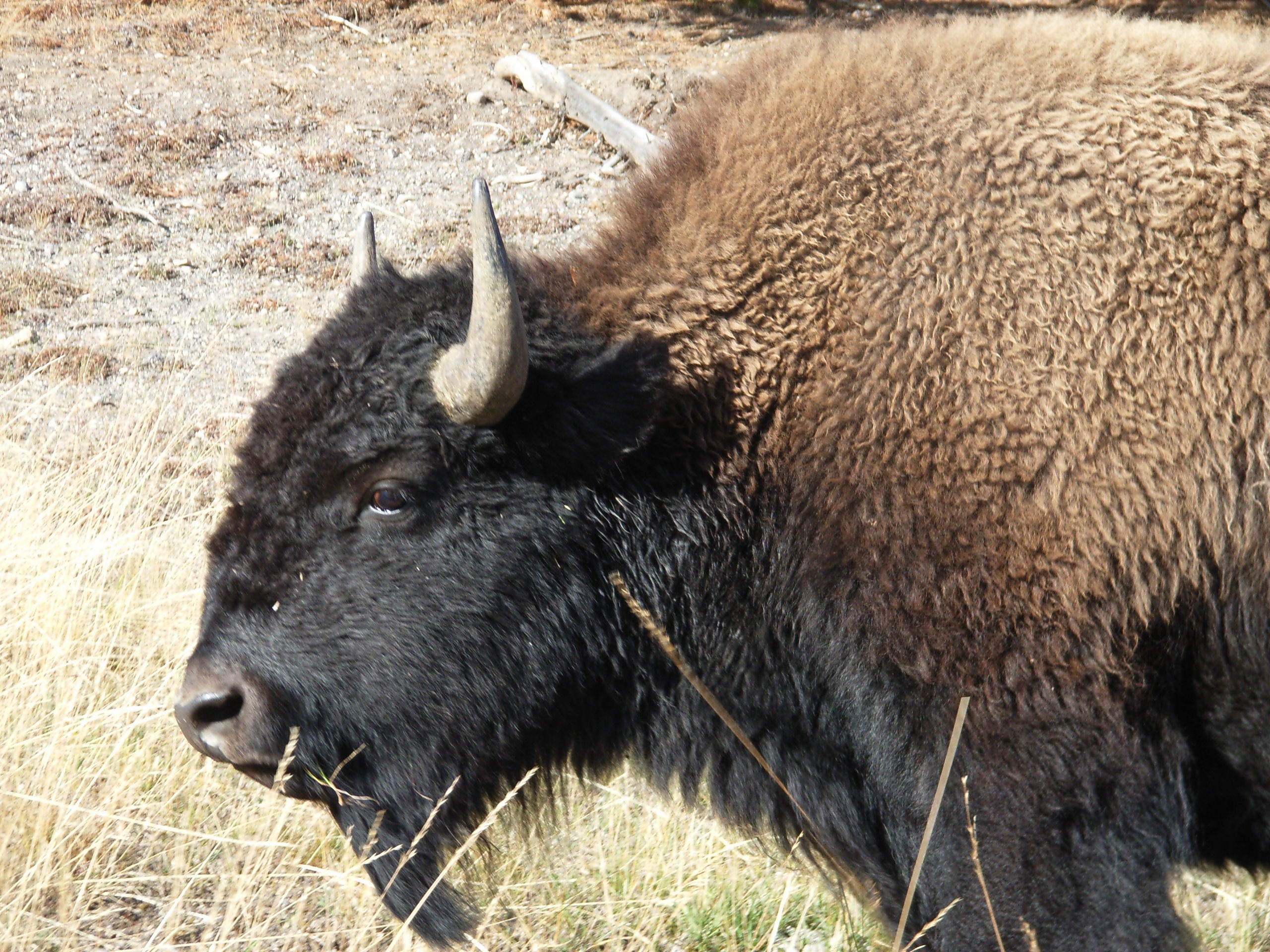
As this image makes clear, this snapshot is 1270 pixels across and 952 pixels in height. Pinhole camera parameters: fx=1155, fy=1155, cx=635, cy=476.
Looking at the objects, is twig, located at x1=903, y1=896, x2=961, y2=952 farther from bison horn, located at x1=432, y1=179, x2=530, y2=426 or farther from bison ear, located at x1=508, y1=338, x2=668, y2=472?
bison horn, located at x1=432, y1=179, x2=530, y2=426

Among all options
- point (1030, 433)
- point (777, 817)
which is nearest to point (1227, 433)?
point (1030, 433)

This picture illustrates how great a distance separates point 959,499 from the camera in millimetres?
2508

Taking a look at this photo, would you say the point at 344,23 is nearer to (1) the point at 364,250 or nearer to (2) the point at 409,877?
(1) the point at 364,250

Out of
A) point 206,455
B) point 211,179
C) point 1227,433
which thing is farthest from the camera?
point 211,179

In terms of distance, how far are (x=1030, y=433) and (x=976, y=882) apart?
3.25 ft

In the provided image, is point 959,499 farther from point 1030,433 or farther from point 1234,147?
point 1234,147

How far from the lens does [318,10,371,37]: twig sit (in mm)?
14266

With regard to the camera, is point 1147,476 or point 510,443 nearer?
point 1147,476

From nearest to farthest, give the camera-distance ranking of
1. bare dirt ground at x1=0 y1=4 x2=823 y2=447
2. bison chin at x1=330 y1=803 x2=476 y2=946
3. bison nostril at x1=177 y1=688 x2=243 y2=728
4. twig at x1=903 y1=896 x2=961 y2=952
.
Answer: twig at x1=903 y1=896 x2=961 y2=952 → bison nostril at x1=177 y1=688 x2=243 y2=728 → bison chin at x1=330 y1=803 x2=476 y2=946 → bare dirt ground at x1=0 y1=4 x2=823 y2=447

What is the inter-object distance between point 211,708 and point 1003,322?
201cm

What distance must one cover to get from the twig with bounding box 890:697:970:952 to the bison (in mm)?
44

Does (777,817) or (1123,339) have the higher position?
(1123,339)

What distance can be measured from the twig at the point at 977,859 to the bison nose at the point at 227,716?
1.56 m

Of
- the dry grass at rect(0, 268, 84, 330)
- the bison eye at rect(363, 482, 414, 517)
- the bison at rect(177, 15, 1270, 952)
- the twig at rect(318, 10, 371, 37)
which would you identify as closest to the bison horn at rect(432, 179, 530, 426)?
the bison at rect(177, 15, 1270, 952)
